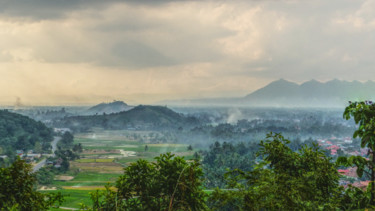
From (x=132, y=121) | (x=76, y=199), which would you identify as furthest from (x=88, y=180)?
(x=132, y=121)

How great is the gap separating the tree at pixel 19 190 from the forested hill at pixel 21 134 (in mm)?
39768

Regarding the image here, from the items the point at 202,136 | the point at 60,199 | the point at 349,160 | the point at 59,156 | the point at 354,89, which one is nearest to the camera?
the point at 349,160

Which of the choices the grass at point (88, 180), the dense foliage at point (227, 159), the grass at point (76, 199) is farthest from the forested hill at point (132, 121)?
the grass at point (76, 199)

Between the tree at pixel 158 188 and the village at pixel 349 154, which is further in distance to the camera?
the village at pixel 349 154

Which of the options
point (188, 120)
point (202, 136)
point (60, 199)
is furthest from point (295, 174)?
point (188, 120)

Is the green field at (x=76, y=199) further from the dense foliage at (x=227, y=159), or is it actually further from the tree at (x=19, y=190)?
the tree at (x=19, y=190)

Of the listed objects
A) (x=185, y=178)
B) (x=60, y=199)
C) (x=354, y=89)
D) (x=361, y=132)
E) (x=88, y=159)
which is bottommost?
(x=88, y=159)

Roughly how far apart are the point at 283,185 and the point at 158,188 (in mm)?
969

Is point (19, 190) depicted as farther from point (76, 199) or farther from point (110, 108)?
point (110, 108)

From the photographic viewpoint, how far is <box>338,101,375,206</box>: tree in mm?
2309

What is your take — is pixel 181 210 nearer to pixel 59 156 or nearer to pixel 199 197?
pixel 199 197

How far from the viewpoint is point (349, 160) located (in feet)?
7.53

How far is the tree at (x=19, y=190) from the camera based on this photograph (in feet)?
8.77

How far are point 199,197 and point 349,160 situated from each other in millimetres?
1060
